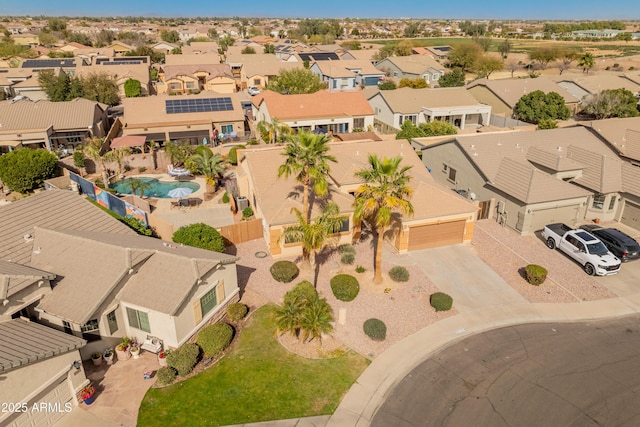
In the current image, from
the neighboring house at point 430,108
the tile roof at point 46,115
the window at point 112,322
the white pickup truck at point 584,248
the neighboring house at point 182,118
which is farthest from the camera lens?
the neighboring house at point 430,108

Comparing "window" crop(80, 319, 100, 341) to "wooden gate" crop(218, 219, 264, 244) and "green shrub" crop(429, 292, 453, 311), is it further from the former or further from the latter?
"green shrub" crop(429, 292, 453, 311)

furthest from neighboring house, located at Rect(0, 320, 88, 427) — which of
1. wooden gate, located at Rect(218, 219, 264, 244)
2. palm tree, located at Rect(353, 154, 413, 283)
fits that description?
palm tree, located at Rect(353, 154, 413, 283)

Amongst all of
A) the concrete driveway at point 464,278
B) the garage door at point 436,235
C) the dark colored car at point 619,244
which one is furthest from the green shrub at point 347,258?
the dark colored car at point 619,244

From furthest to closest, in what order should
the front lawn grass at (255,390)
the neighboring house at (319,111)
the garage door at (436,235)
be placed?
the neighboring house at (319,111) < the garage door at (436,235) < the front lawn grass at (255,390)

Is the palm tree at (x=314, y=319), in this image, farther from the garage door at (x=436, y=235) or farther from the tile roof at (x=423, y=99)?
the tile roof at (x=423, y=99)

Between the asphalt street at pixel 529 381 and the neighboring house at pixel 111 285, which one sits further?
the neighboring house at pixel 111 285

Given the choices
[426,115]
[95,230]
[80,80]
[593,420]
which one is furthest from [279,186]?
[80,80]
